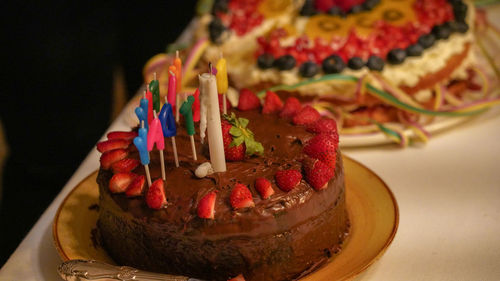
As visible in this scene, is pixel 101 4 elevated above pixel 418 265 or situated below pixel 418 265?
above

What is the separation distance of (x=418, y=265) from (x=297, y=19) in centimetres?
121

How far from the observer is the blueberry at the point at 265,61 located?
6.72 feet

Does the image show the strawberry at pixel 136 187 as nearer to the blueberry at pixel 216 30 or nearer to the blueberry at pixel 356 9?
the blueberry at pixel 216 30

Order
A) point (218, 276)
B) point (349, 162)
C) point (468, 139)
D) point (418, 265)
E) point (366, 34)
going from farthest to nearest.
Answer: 1. point (366, 34)
2. point (468, 139)
3. point (349, 162)
4. point (418, 265)
5. point (218, 276)

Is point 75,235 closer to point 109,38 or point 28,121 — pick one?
point 28,121

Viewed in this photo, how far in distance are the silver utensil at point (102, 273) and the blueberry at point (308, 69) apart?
41.4 inches

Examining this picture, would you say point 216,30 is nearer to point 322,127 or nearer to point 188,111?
point 322,127

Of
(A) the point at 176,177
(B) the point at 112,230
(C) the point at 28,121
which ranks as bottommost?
(C) the point at 28,121

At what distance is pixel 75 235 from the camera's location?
1.37 m

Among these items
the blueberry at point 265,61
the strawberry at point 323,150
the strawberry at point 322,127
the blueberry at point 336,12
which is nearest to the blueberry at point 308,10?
the blueberry at point 336,12

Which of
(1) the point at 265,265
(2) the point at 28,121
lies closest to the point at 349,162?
(1) the point at 265,265

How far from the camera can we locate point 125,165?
128 centimetres

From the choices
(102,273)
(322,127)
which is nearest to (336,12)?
(322,127)

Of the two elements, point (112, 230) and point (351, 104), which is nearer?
point (112, 230)
